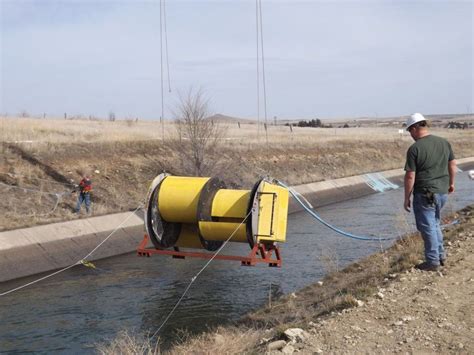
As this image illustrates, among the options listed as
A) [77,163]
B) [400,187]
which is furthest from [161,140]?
[400,187]

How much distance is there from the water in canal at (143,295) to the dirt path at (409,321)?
442 centimetres

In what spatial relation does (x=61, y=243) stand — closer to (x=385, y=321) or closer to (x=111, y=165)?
(x=111, y=165)

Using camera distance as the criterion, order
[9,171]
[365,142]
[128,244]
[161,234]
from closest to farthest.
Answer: [161,234] → [128,244] → [9,171] → [365,142]

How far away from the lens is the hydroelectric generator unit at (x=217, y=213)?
9.95 meters

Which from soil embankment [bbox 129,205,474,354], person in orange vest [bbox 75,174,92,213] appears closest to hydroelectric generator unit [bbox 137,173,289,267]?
soil embankment [bbox 129,205,474,354]

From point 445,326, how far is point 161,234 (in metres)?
→ 5.75

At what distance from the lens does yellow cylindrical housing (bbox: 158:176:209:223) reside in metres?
10.2

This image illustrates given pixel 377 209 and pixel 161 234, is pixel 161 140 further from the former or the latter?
pixel 161 234

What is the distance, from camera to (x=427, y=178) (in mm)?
7781

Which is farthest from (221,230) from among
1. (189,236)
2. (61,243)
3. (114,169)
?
(114,169)

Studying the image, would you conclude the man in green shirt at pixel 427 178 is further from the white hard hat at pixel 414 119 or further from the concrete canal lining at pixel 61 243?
the concrete canal lining at pixel 61 243

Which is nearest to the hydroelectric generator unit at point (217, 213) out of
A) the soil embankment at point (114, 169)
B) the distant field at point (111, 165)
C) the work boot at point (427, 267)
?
the work boot at point (427, 267)

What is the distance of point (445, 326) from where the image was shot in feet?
19.8

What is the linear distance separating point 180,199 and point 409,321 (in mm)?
5114
